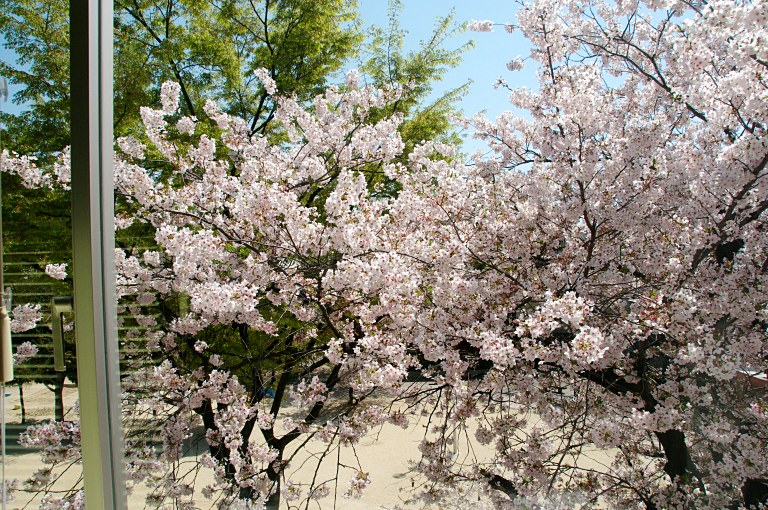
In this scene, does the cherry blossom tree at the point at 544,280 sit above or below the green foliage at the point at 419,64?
below

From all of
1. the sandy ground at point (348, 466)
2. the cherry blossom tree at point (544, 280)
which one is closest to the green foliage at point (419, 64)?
the cherry blossom tree at point (544, 280)

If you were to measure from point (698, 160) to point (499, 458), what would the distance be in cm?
119

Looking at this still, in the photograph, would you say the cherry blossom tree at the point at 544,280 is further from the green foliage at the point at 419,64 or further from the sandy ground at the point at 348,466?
the green foliage at the point at 419,64

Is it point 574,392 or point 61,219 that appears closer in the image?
point 61,219

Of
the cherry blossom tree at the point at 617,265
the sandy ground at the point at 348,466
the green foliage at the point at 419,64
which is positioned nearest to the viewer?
the sandy ground at the point at 348,466

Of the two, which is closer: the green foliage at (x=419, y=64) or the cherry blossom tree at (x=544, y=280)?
the cherry blossom tree at (x=544, y=280)

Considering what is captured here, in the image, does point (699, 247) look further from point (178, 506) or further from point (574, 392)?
point (178, 506)

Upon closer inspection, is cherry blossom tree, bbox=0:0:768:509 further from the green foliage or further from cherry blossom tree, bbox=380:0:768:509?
the green foliage

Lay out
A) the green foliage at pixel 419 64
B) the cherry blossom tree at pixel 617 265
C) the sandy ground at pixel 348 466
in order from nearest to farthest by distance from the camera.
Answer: the sandy ground at pixel 348 466 → the cherry blossom tree at pixel 617 265 → the green foliage at pixel 419 64

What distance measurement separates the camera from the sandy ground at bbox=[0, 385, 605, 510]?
1.12m

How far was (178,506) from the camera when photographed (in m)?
1.94

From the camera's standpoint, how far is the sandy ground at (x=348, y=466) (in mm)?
1118

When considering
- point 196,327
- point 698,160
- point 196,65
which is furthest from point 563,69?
point 196,65

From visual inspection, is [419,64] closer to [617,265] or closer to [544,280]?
[617,265]
